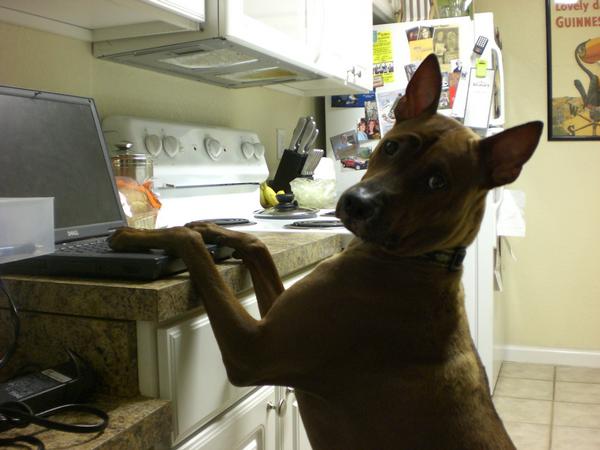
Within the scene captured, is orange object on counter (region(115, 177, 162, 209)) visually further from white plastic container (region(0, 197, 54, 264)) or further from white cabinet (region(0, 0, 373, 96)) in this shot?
white plastic container (region(0, 197, 54, 264))

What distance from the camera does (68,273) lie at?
3.11ft

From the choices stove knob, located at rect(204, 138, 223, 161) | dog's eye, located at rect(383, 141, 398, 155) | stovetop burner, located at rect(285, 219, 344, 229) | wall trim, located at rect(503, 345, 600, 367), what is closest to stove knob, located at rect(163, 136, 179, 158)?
stove knob, located at rect(204, 138, 223, 161)

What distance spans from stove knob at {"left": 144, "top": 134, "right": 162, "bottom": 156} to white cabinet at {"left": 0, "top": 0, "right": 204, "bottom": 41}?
0.29m

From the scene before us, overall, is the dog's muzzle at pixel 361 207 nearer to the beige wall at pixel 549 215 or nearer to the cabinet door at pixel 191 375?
the cabinet door at pixel 191 375

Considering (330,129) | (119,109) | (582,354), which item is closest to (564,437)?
(582,354)

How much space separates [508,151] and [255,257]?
1.53 feet

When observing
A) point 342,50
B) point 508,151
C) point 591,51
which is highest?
point 591,51

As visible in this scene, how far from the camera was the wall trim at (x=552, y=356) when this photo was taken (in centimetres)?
347

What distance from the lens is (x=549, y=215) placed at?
3.48 metres

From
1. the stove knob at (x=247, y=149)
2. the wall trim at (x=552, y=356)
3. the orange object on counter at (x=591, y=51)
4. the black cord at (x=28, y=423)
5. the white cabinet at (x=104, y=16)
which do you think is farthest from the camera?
the wall trim at (x=552, y=356)

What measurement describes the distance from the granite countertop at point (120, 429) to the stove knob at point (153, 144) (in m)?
0.89

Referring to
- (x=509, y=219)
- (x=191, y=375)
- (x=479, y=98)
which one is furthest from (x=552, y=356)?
(x=191, y=375)

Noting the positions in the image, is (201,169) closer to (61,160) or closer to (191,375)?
(61,160)

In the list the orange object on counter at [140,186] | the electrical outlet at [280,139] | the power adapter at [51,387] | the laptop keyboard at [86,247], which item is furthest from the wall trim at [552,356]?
the power adapter at [51,387]
